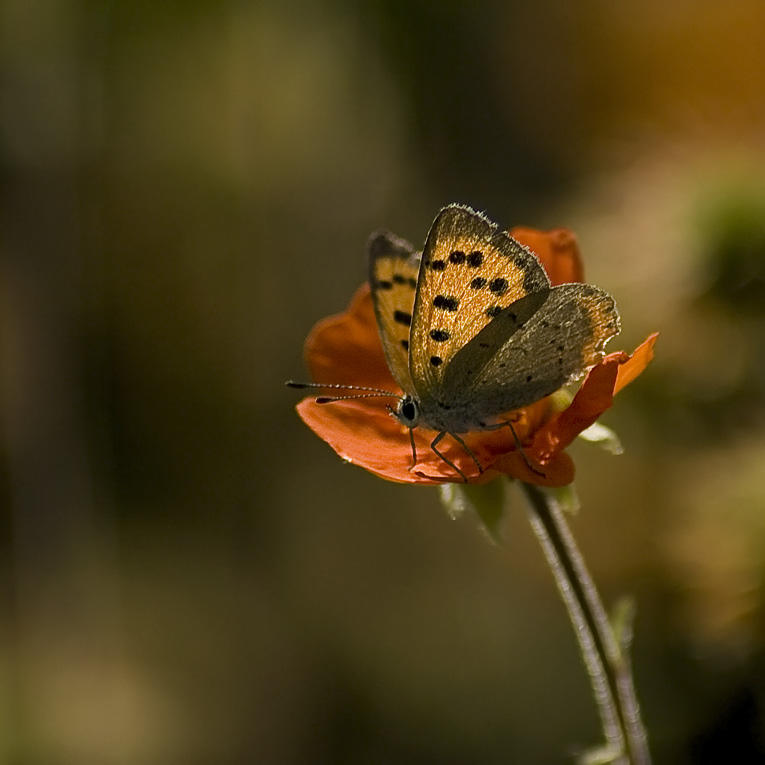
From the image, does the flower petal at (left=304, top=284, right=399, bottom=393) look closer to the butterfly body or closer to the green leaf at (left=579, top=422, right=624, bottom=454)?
the butterfly body

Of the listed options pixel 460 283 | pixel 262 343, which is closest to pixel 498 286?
pixel 460 283

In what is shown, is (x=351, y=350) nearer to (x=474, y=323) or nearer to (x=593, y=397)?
(x=474, y=323)

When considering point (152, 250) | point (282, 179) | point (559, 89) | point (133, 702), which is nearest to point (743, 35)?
point (559, 89)

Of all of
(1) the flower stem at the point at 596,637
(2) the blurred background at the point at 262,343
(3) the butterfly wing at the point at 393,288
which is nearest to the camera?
(1) the flower stem at the point at 596,637

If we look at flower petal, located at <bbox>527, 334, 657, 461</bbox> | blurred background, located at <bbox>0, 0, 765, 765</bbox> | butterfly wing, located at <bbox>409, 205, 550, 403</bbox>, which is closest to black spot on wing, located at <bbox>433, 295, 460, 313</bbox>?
butterfly wing, located at <bbox>409, 205, 550, 403</bbox>

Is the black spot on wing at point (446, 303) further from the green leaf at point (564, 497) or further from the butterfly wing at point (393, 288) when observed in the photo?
the green leaf at point (564, 497)

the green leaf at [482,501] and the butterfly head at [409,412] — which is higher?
the butterfly head at [409,412]

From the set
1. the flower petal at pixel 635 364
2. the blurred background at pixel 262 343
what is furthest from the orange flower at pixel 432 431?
the blurred background at pixel 262 343

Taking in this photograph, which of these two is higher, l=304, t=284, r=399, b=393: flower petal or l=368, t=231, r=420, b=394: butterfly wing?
l=368, t=231, r=420, b=394: butterfly wing
